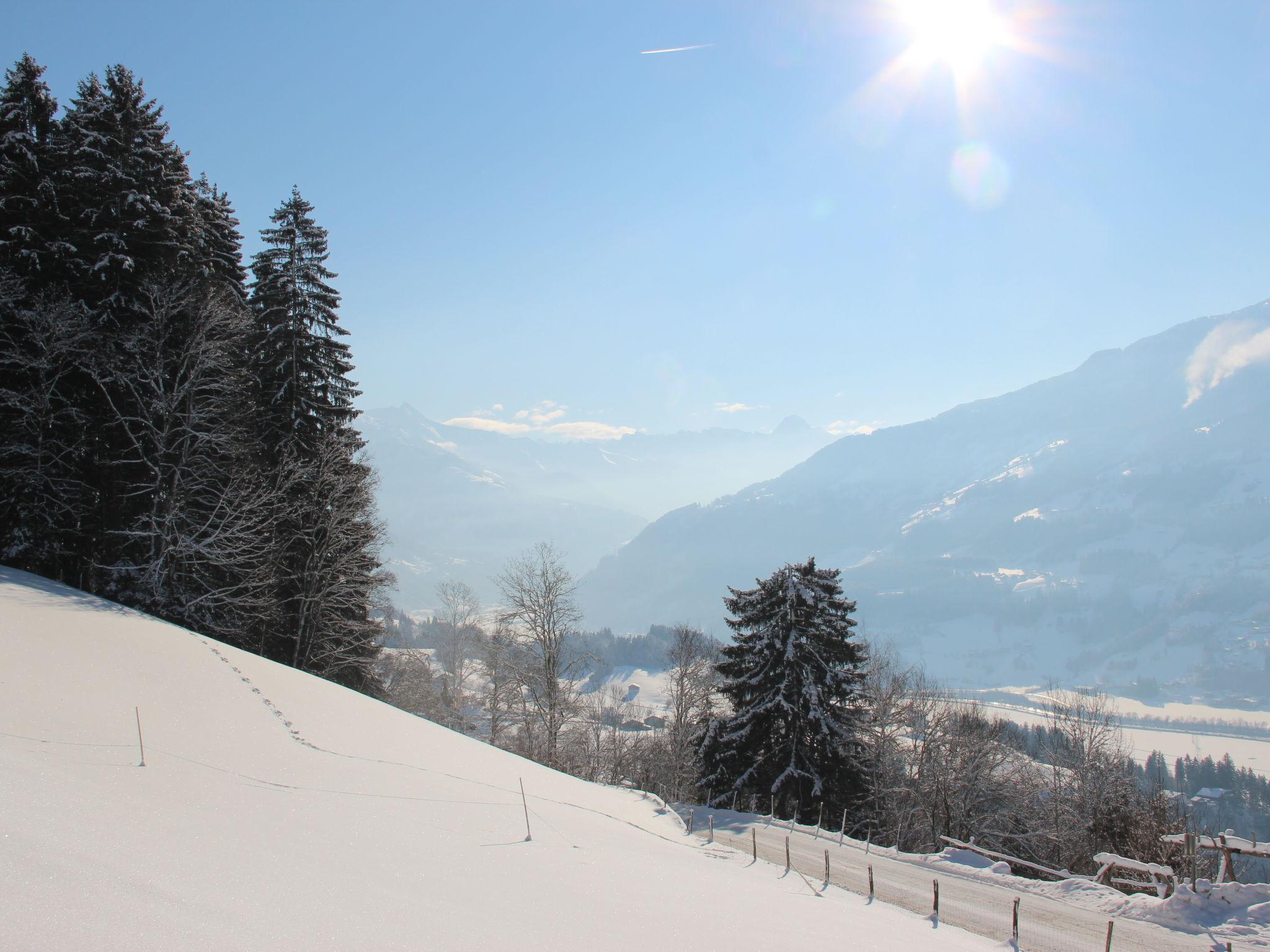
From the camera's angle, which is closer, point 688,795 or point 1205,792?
point 688,795

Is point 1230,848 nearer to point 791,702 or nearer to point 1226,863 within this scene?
point 1226,863

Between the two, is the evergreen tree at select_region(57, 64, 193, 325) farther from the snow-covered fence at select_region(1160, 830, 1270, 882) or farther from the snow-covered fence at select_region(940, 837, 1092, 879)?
the snow-covered fence at select_region(1160, 830, 1270, 882)

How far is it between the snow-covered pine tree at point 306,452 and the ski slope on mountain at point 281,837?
8.41 m

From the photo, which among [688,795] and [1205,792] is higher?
Result: [688,795]

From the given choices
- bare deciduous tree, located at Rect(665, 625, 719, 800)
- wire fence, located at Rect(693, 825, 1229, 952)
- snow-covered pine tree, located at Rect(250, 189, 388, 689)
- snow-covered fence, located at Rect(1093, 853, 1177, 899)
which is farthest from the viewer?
bare deciduous tree, located at Rect(665, 625, 719, 800)

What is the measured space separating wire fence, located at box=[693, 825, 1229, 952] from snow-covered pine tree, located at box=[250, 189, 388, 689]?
57.7 ft

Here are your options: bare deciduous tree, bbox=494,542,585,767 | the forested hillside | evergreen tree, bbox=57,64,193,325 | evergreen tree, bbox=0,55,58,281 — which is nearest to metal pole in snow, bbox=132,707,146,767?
the forested hillside

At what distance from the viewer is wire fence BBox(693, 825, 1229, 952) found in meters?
11.8

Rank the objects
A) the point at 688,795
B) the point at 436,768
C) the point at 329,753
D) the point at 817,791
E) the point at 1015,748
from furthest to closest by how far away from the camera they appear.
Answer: the point at 1015,748
the point at 688,795
the point at 817,791
the point at 436,768
the point at 329,753

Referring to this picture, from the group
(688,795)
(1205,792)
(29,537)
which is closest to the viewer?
(29,537)

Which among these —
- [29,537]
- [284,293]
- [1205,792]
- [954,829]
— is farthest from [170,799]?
[1205,792]

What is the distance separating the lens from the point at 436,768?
1330cm

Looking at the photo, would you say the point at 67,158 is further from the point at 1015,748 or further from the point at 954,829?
the point at 1015,748

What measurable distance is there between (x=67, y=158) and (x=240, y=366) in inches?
315
